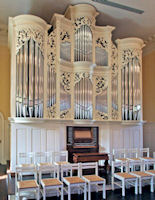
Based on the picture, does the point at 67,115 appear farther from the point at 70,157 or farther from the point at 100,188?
the point at 100,188

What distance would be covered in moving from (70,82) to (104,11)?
271 centimetres

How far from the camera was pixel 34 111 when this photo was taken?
658 centimetres

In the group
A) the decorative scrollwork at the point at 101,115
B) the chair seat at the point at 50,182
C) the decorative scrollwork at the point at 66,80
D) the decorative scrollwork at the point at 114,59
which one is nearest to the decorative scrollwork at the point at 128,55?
the decorative scrollwork at the point at 114,59

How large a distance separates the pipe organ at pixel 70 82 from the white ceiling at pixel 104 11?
1.16 ft

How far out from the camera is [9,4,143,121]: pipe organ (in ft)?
21.8

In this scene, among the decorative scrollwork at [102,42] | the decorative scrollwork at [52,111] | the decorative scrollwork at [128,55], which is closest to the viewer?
the decorative scrollwork at [52,111]

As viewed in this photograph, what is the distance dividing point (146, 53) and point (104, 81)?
375cm

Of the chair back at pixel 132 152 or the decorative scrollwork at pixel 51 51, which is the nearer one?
the decorative scrollwork at pixel 51 51

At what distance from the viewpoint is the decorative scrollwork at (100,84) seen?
761 centimetres

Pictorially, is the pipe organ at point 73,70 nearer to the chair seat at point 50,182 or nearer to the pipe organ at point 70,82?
the pipe organ at point 70,82

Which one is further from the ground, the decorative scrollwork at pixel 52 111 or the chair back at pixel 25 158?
the decorative scrollwork at pixel 52 111

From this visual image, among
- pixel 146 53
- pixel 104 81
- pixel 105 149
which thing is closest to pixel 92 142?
pixel 105 149

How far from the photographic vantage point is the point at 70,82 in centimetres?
733

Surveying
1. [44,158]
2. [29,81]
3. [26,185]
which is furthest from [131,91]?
[26,185]
